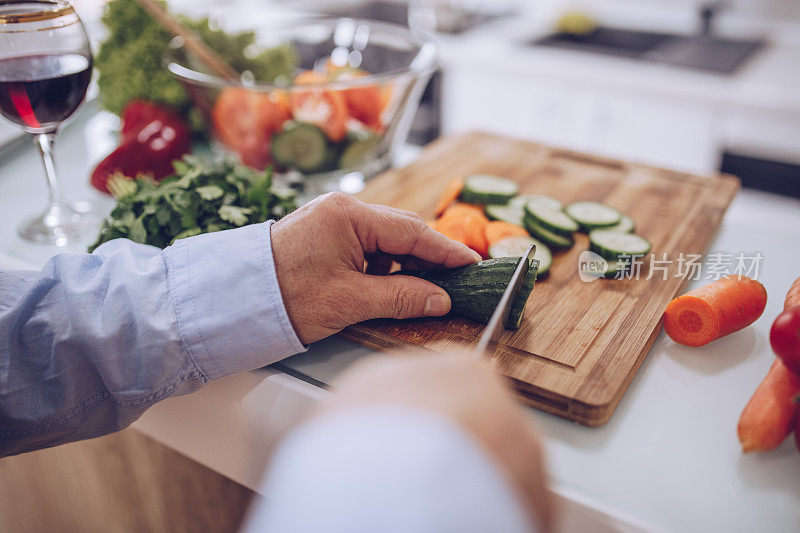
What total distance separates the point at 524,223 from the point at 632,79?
177cm

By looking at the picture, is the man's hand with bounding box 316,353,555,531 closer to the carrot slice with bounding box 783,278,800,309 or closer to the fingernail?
the fingernail

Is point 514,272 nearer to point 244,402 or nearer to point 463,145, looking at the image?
point 244,402

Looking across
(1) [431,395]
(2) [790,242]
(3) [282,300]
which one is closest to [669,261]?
(2) [790,242]

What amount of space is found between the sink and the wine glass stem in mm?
2474

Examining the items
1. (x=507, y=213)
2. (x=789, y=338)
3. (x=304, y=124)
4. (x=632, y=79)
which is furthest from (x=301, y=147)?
(x=632, y=79)

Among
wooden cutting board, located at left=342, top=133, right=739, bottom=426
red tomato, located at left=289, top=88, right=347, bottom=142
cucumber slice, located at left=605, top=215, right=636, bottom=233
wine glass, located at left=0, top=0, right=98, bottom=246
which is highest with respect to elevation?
wine glass, located at left=0, top=0, right=98, bottom=246

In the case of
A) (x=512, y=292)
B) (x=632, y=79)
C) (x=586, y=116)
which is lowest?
(x=586, y=116)

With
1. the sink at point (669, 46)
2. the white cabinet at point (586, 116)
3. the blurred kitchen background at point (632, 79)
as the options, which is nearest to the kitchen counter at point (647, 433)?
the blurred kitchen background at point (632, 79)

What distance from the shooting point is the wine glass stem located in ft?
4.10

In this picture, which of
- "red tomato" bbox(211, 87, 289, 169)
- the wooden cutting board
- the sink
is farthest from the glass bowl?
the sink

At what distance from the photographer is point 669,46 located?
10.4 feet

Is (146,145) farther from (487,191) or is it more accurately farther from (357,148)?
(487,191)

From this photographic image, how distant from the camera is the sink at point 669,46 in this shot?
281cm

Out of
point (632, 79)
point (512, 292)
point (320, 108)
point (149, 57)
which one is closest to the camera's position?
point (512, 292)
